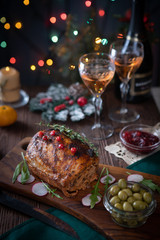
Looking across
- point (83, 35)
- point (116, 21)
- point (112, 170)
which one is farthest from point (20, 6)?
point (112, 170)

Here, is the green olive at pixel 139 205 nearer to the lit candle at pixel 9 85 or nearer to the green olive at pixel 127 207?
the green olive at pixel 127 207

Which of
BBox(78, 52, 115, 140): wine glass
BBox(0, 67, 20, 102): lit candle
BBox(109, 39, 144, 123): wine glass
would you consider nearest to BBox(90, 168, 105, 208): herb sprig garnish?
BBox(78, 52, 115, 140): wine glass

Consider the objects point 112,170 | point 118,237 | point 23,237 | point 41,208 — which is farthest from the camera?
point 112,170

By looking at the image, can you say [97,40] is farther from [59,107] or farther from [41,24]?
[41,24]

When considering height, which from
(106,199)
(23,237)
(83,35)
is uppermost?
(83,35)

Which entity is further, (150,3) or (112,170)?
(150,3)

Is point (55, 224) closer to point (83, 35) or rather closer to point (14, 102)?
point (14, 102)
